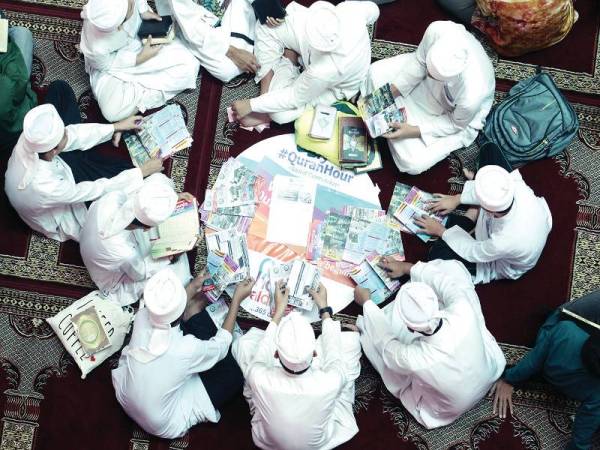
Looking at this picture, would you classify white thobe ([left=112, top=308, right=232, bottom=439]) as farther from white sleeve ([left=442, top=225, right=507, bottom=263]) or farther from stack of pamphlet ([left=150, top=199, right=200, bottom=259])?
white sleeve ([left=442, top=225, right=507, bottom=263])

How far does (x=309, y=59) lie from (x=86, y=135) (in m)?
1.45

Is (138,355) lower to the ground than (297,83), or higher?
lower

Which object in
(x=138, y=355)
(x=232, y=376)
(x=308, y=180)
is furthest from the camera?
(x=308, y=180)

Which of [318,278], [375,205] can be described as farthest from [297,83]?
[318,278]

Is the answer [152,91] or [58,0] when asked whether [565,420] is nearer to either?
[152,91]

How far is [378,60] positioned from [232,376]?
2315 millimetres

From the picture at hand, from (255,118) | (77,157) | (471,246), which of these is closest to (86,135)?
(77,157)

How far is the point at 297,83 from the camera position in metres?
4.59

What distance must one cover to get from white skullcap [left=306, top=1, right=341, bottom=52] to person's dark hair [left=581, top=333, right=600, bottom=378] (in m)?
2.13

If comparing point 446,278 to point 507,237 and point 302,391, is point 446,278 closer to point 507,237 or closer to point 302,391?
point 507,237

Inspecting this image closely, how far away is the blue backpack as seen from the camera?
15.5 ft

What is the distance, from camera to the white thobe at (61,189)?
164 inches

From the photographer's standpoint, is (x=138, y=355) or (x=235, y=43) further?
(x=235, y=43)

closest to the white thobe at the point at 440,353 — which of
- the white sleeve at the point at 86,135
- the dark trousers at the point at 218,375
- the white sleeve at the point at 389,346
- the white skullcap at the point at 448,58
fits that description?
the white sleeve at the point at 389,346
